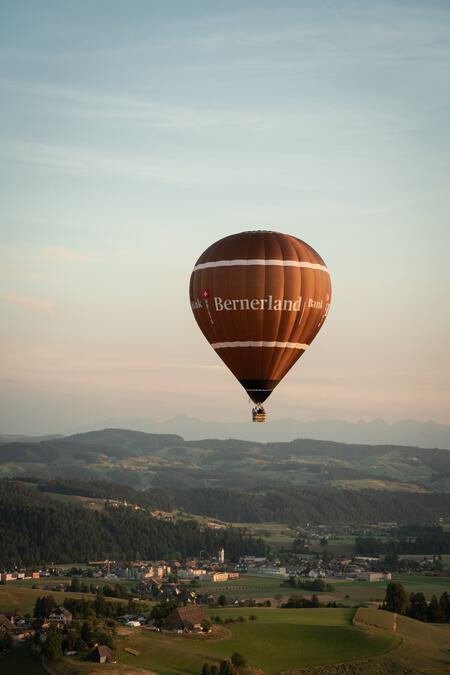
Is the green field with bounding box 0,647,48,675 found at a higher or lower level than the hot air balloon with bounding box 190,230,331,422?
lower

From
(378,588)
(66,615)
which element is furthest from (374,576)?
(66,615)

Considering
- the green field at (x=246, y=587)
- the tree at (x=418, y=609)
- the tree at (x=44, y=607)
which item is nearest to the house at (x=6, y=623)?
the tree at (x=44, y=607)

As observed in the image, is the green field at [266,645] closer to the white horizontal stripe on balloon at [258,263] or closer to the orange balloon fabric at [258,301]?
the orange balloon fabric at [258,301]

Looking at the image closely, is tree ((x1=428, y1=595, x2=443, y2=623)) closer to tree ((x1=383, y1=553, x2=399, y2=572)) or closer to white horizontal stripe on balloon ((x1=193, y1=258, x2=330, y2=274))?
white horizontal stripe on balloon ((x1=193, y1=258, x2=330, y2=274))

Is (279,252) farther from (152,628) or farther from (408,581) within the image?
(408,581)

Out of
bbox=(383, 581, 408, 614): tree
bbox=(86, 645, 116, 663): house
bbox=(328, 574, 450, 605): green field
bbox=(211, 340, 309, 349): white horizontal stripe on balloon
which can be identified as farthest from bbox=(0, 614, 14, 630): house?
bbox=(211, 340, 309, 349): white horizontal stripe on balloon
